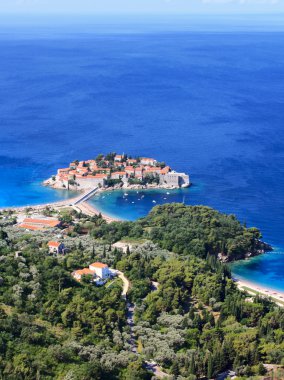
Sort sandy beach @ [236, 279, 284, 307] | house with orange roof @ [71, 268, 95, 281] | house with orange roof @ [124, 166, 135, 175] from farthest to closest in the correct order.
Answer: house with orange roof @ [124, 166, 135, 175] → sandy beach @ [236, 279, 284, 307] → house with orange roof @ [71, 268, 95, 281]

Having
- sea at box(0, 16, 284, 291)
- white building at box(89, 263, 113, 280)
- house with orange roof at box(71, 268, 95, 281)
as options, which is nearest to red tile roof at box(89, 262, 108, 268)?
white building at box(89, 263, 113, 280)

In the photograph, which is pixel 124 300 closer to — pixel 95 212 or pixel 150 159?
pixel 95 212

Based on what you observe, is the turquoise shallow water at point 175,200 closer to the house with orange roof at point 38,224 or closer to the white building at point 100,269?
the house with orange roof at point 38,224

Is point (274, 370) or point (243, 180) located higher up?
point (243, 180)

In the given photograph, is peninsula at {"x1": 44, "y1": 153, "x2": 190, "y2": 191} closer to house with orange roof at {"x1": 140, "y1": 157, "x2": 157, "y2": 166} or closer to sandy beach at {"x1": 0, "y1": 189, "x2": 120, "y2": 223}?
house with orange roof at {"x1": 140, "y1": 157, "x2": 157, "y2": 166}

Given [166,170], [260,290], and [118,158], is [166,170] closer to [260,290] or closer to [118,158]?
[118,158]

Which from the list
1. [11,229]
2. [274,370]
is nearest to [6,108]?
[11,229]
